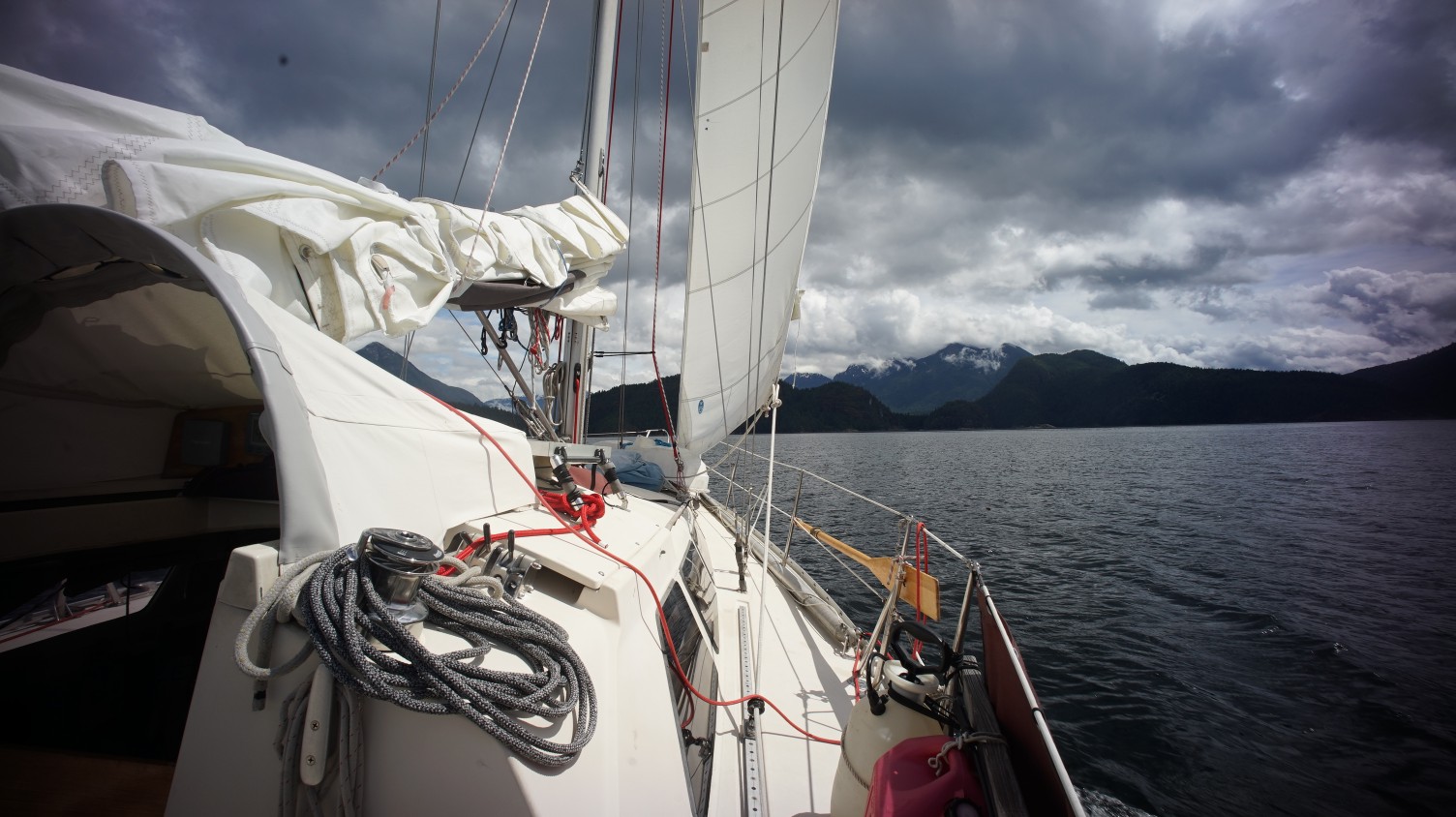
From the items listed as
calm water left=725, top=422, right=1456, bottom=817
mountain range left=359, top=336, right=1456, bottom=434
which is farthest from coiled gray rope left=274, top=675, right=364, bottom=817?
mountain range left=359, top=336, right=1456, bottom=434

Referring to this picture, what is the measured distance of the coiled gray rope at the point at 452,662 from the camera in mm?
1209

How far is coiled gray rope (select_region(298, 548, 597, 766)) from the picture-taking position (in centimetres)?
121

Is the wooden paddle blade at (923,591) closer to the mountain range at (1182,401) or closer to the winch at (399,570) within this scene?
the winch at (399,570)

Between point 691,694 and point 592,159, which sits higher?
point 592,159

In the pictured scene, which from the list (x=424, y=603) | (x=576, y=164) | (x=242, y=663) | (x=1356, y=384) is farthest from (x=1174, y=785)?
(x=1356, y=384)

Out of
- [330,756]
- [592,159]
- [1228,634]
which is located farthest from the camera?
[1228,634]

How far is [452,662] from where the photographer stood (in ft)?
4.21

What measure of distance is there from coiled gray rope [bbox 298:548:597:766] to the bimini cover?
64.9 inches

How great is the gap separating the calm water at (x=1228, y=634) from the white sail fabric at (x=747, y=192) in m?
4.39

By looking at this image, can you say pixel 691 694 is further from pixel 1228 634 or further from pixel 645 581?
pixel 1228 634

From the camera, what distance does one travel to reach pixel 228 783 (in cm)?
129

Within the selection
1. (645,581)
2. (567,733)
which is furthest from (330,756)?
(645,581)

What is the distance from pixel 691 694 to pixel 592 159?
629 centimetres

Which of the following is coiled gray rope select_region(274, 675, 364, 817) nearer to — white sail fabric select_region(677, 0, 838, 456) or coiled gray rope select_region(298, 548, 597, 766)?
coiled gray rope select_region(298, 548, 597, 766)
